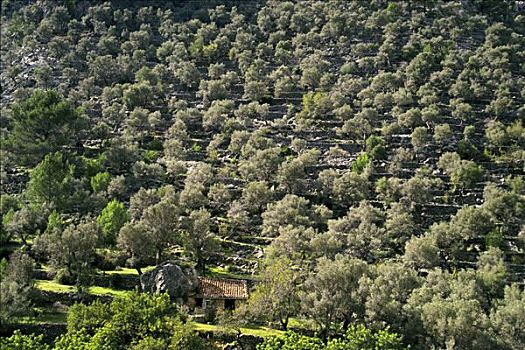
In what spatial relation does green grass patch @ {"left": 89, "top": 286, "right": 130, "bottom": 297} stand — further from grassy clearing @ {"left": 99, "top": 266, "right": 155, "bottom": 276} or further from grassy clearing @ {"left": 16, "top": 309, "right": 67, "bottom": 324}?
grassy clearing @ {"left": 16, "top": 309, "right": 67, "bottom": 324}

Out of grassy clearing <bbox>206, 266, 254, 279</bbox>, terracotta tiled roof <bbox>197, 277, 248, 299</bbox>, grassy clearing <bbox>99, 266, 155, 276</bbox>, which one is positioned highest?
grassy clearing <bbox>99, 266, 155, 276</bbox>

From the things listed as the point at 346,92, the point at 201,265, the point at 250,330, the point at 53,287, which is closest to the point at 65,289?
the point at 53,287

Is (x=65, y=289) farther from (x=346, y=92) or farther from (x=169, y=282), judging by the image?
(x=346, y=92)

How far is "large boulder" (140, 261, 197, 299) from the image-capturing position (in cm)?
3772

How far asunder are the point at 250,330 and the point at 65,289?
12965mm

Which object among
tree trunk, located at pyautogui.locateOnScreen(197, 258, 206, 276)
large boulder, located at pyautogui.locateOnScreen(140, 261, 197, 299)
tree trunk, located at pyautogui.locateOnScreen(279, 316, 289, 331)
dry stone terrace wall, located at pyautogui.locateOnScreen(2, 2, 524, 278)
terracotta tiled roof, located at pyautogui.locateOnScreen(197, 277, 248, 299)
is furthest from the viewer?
dry stone terrace wall, located at pyautogui.locateOnScreen(2, 2, 524, 278)

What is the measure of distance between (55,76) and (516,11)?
95.0 metres

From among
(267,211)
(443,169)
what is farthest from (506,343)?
(443,169)

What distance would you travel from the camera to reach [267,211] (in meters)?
56.2

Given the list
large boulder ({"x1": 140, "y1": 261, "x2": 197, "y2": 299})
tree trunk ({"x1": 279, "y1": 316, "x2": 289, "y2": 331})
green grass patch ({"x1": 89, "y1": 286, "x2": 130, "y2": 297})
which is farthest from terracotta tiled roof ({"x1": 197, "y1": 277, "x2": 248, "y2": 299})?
green grass patch ({"x1": 89, "y1": 286, "x2": 130, "y2": 297})

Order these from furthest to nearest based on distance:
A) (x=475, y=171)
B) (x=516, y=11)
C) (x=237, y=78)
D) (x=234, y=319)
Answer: (x=516, y=11) → (x=237, y=78) → (x=475, y=171) → (x=234, y=319)

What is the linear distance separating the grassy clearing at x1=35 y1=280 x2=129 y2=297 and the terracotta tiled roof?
5.57 metres

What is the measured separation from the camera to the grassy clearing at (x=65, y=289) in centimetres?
3762

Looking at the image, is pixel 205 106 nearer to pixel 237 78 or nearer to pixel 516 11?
pixel 237 78
